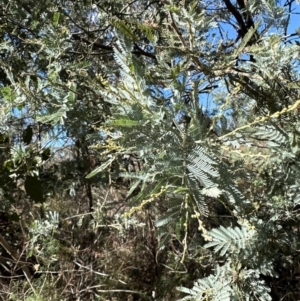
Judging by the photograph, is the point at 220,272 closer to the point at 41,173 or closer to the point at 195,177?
the point at 195,177

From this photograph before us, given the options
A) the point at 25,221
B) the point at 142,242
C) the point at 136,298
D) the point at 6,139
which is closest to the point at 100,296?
the point at 136,298

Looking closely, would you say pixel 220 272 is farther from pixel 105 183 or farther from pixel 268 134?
pixel 105 183

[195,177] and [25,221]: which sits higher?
[195,177]

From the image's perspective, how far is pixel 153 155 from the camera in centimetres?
94

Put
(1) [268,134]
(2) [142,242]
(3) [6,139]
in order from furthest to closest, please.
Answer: (2) [142,242]
(3) [6,139]
(1) [268,134]

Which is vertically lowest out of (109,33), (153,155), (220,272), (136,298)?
(136,298)

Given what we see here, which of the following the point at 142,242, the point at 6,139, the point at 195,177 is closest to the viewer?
the point at 195,177

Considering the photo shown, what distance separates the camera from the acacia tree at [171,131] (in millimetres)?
909

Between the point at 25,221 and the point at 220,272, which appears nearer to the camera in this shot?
the point at 220,272

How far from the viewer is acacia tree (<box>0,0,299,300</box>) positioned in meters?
0.91

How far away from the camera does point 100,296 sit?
6.49ft

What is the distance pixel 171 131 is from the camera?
892 millimetres

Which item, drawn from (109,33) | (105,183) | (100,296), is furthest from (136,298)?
(109,33)

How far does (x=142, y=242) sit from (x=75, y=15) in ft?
3.71
